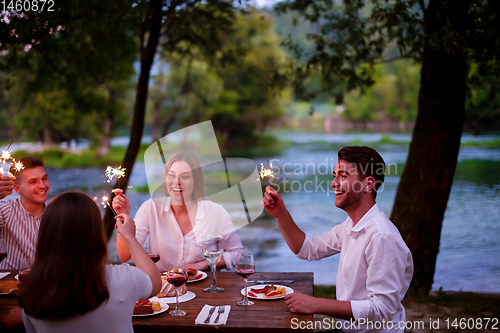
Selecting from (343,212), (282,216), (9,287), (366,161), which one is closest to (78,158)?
(343,212)

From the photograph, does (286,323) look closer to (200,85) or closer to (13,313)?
(13,313)

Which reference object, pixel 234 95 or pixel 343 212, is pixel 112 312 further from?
pixel 234 95

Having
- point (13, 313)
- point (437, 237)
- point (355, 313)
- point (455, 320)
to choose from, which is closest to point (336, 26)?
point (437, 237)

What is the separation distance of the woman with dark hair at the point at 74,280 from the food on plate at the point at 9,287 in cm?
85

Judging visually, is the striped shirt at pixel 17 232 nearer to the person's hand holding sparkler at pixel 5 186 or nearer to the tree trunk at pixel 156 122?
the person's hand holding sparkler at pixel 5 186

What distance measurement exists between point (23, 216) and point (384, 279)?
8.17 feet

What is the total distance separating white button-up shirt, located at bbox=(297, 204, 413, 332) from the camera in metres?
2.00

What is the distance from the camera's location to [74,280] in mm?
1542

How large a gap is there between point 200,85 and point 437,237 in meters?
16.1

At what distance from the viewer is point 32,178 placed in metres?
3.11

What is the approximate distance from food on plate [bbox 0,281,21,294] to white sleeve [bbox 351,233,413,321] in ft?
5.92

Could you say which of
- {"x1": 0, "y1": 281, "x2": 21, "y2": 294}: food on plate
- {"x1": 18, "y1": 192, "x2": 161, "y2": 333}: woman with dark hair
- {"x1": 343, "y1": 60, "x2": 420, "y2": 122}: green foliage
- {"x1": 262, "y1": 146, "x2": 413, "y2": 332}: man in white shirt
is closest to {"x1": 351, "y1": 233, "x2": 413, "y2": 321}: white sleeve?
{"x1": 262, "y1": 146, "x2": 413, "y2": 332}: man in white shirt

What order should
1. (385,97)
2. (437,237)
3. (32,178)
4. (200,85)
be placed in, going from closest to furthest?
(32,178) → (437,237) → (200,85) → (385,97)

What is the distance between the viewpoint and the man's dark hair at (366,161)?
2.23m
